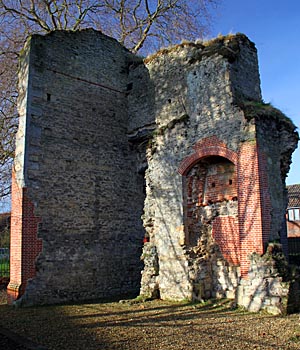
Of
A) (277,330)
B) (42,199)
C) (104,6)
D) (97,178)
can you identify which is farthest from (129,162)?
(104,6)

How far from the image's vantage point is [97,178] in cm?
1213

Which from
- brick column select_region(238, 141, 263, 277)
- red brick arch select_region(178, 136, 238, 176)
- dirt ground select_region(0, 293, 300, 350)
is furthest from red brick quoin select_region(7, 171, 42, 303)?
brick column select_region(238, 141, 263, 277)

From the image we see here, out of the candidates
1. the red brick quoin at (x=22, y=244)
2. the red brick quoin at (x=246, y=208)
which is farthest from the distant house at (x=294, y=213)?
the red brick quoin at (x=22, y=244)

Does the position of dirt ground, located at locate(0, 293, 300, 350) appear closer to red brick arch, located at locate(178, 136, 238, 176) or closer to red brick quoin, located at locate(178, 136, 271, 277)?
red brick quoin, located at locate(178, 136, 271, 277)

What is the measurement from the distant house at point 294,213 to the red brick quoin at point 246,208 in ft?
69.0

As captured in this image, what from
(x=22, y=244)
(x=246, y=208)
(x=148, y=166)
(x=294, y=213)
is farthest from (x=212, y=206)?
(x=294, y=213)

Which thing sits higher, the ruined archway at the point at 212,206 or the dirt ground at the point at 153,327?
the ruined archway at the point at 212,206

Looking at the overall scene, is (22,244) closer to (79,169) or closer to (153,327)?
(79,169)

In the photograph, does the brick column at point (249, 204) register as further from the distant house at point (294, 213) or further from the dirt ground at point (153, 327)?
the distant house at point (294, 213)

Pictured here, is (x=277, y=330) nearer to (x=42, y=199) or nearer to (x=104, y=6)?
(x=42, y=199)

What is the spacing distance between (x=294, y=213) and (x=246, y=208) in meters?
22.7

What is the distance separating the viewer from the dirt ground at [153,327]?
6.25 metres

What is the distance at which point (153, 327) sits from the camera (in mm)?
7410

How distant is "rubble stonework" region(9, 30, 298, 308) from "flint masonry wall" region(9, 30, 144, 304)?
Answer: 33 mm
